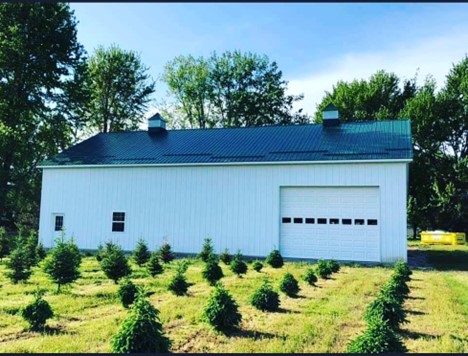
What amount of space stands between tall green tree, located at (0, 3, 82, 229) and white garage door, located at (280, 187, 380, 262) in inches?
714

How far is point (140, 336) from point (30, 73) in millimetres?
25294

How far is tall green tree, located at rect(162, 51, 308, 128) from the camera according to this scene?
4456 centimetres

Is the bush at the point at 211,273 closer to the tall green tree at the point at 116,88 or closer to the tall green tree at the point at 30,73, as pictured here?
the tall green tree at the point at 30,73

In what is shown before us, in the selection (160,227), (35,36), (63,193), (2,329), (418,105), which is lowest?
(2,329)

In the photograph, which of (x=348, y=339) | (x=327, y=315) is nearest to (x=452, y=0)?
(x=348, y=339)

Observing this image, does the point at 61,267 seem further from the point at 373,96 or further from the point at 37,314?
the point at 373,96

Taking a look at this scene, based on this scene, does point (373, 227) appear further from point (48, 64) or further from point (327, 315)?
point (48, 64)

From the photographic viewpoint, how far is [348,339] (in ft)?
20.1

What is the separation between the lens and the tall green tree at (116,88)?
39.5 meters

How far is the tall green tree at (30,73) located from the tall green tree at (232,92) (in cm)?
1913

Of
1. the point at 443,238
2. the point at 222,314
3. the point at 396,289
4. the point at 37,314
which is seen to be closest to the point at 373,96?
the point at 443,238

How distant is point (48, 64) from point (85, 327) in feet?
78.0

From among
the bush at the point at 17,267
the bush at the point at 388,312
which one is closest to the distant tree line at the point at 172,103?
the bush at the point at 17,267

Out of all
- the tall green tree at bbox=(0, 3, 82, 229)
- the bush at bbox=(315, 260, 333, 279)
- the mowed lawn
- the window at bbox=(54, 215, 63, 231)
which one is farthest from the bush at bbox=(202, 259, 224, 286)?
the tall green tree at bbox=(0, 3, 82, 229)
